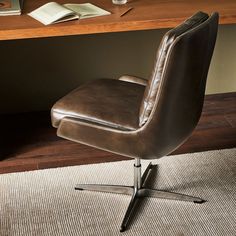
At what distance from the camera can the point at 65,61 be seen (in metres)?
2.85

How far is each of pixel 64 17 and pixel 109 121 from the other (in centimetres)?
57

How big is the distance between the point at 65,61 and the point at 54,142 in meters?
0.50

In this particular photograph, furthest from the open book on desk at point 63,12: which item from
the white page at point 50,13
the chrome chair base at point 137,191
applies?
the chrome chair base at point 137,191

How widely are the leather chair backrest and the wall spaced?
1068mm

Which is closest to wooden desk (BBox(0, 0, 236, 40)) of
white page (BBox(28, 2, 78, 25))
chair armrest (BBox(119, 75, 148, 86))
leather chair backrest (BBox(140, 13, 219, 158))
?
white page (BBox(28, 2, 78, 25))

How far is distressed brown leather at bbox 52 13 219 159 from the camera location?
61.9 inches

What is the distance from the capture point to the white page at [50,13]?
2.09m

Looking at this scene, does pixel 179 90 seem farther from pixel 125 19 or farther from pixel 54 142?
pixel 54 142

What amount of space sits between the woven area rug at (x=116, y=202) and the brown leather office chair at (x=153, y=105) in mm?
88

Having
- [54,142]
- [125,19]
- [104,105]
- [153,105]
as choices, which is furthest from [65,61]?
[153,105]

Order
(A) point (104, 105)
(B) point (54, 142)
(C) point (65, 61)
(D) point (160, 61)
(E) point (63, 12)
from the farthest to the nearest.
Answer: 1. (C) point (65, 61)
2. (B) point (54, 142)
3. (E) point (63, 12)
4. (A) point (104, 105)
5. (D) point (160, 61)

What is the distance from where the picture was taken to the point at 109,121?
1.82 m

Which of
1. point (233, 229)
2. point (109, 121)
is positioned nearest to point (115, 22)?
point (109, 121)

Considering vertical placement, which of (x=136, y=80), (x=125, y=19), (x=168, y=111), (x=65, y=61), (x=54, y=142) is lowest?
(x=54, y=142)
